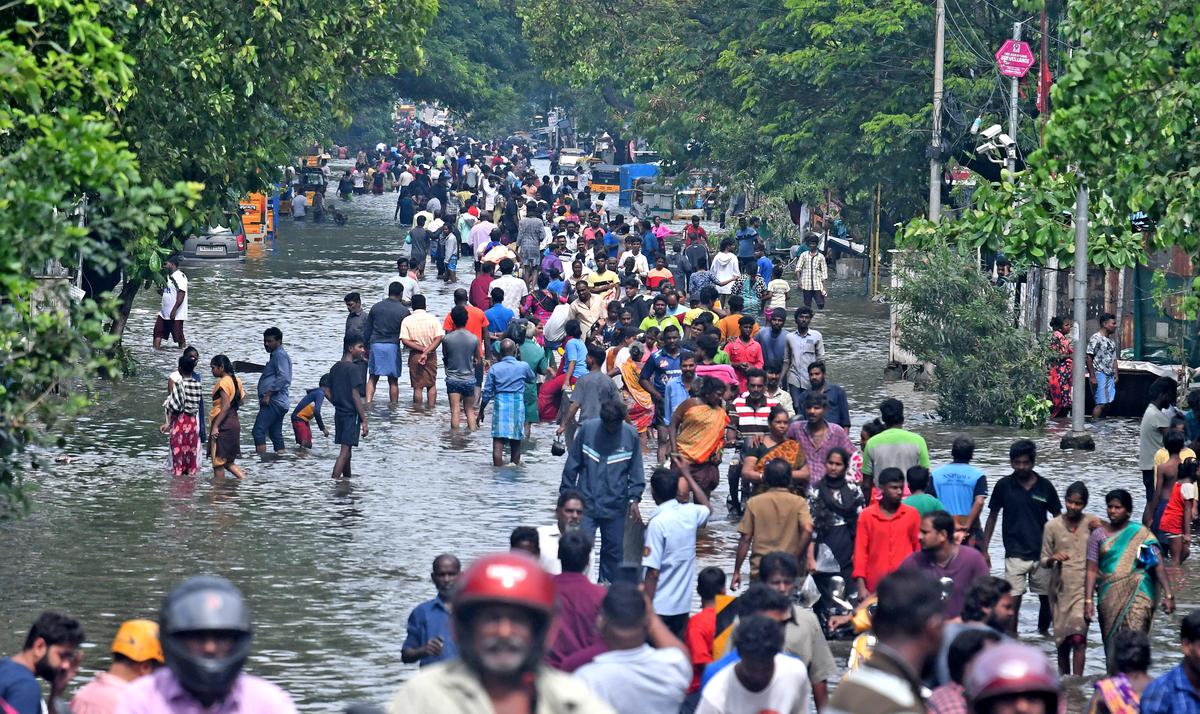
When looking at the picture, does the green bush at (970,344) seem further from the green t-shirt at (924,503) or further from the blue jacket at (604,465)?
the green t-shirt at (924,503)

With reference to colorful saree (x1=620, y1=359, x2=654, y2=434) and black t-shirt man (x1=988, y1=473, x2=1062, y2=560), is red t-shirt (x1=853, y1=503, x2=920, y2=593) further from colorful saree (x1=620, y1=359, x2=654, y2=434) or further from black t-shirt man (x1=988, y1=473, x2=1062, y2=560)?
colorful saree (x1=620, y1=359, x2=654, y2=434)

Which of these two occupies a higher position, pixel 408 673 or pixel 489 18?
pixel 489 18

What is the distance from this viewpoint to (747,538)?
12516 mm

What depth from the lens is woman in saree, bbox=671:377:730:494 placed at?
16.0 m

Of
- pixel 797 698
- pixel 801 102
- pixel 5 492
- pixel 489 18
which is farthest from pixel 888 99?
pixel 489 18

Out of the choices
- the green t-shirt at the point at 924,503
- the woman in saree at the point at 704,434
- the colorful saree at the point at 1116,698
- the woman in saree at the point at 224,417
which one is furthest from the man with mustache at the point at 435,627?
the woman in saree at the point at 224,417

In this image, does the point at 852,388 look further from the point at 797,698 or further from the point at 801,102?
the point at 797,698

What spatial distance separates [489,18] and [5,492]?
5782cm

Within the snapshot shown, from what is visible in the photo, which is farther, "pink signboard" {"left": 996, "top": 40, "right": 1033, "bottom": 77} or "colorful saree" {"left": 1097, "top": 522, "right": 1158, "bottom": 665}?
"pink signboard" {"left": 996, "top": 40, "right": 1033, "bottom": 77}

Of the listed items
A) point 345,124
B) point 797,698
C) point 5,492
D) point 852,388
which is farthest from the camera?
point 345,124

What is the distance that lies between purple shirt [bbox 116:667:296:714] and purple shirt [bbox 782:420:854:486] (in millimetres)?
9471

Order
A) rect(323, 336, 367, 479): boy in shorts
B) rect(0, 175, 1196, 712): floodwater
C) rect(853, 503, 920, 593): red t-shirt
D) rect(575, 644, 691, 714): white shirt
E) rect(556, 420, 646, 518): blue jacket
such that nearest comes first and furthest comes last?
rect(575, 644, 691, 714): white shirt, rect(853, 503, 920, 593): red t-shirt, rect(0, 175, 1196, 712): floodwater, rect(556, 420, 646, 518): blue jacket, rect(323, 336, 367, 479): boy in shorts

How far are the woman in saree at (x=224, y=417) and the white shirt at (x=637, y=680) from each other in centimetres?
1138

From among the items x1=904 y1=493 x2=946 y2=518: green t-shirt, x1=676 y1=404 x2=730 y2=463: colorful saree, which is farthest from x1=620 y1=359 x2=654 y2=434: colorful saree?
x1=904 y1=493 x2=946 y2=518: green t-shirt
